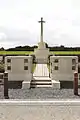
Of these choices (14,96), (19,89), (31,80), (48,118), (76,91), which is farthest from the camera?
(31,80)

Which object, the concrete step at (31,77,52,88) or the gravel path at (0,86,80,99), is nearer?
the gravel path at (0,86,80,99)

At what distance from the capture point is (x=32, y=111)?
515cm

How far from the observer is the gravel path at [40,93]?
863 centimetres

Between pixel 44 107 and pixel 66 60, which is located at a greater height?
pixel 66 60

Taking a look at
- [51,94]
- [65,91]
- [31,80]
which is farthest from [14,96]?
[31,80]

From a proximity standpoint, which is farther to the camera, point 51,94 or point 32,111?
point 51,94

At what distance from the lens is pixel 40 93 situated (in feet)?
30.6

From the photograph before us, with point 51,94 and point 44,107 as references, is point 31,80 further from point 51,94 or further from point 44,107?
point 44,107

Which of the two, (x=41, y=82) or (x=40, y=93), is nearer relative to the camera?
(x=40, y=93)

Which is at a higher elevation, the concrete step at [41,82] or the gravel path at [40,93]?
the concrete step at [41,82]

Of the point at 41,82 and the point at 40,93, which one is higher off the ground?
the point at 41,82

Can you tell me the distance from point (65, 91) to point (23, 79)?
2509mm

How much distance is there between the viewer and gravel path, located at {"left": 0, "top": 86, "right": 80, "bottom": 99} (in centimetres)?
863

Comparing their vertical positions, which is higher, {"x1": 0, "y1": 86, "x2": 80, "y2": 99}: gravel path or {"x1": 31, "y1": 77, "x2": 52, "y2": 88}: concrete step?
{"x1": 31, "y1": 77, "x2": 52, "y2": 88}: concrete step
